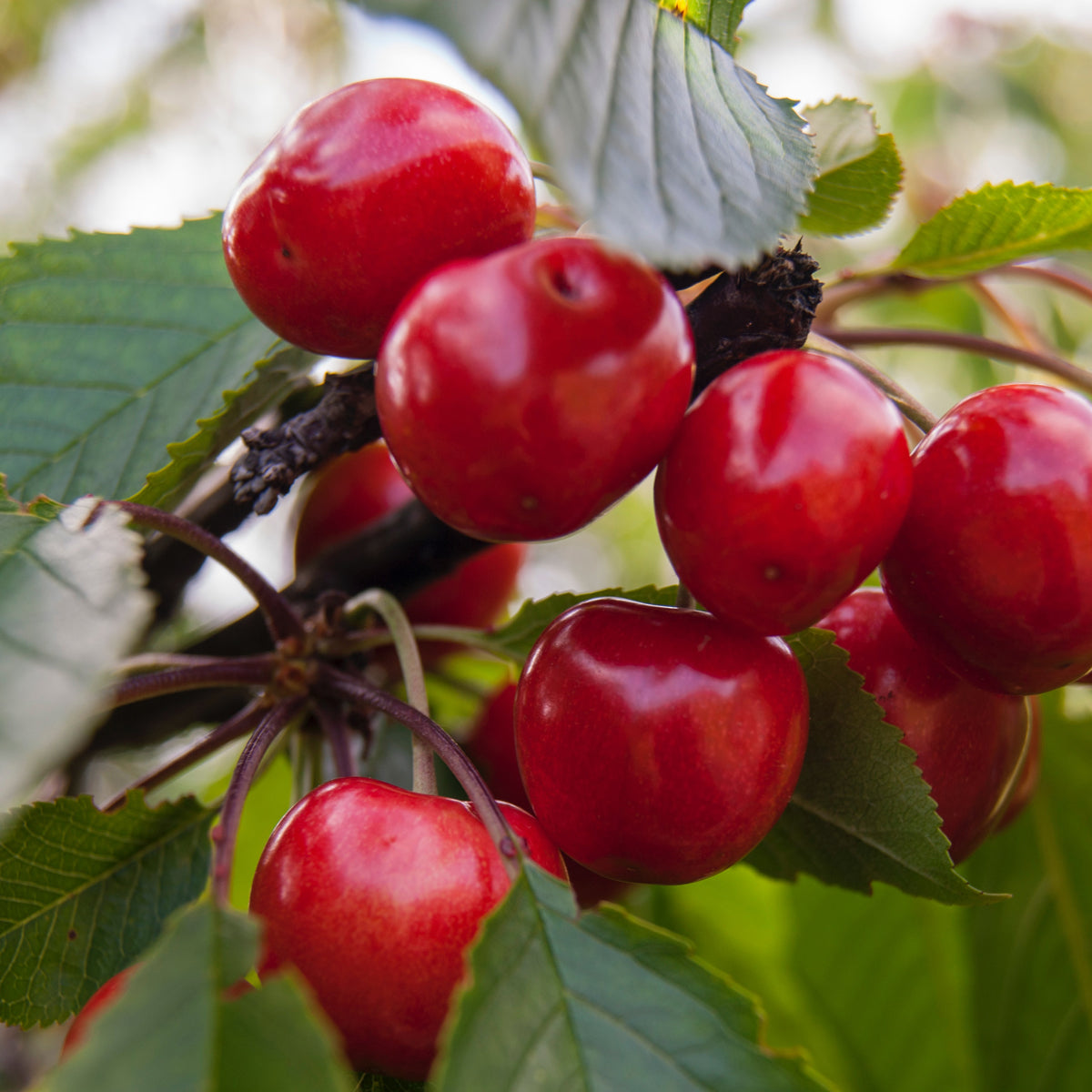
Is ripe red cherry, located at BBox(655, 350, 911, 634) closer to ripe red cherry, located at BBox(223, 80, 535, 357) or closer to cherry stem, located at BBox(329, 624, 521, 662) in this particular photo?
ripe red cherry, located at BBox(223, 80, 535, 357)

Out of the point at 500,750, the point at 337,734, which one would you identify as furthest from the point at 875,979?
the point at 337,734

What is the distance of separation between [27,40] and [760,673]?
140 inches

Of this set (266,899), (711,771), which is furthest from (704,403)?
(266,899)

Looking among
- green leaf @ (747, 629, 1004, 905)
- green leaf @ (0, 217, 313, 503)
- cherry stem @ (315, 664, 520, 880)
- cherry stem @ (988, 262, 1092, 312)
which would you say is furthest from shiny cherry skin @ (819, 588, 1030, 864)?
cherry stem @ (988, 262, 1092, 312)

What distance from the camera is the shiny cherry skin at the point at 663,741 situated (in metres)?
0.58

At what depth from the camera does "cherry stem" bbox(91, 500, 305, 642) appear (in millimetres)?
625

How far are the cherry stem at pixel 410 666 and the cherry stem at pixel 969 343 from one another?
441 millimetres

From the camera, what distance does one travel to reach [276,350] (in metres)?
0.80

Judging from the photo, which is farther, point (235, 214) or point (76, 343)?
point (76, 343)

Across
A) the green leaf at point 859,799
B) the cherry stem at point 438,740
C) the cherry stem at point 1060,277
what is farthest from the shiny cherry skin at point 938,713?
the cherry stem at point 1060,277

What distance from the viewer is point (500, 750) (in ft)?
3.22

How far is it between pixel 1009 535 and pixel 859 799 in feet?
0.69

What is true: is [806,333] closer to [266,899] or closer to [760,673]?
[760,673]

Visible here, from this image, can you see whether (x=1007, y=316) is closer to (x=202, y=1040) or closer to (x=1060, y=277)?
(x=1060, y=277)
